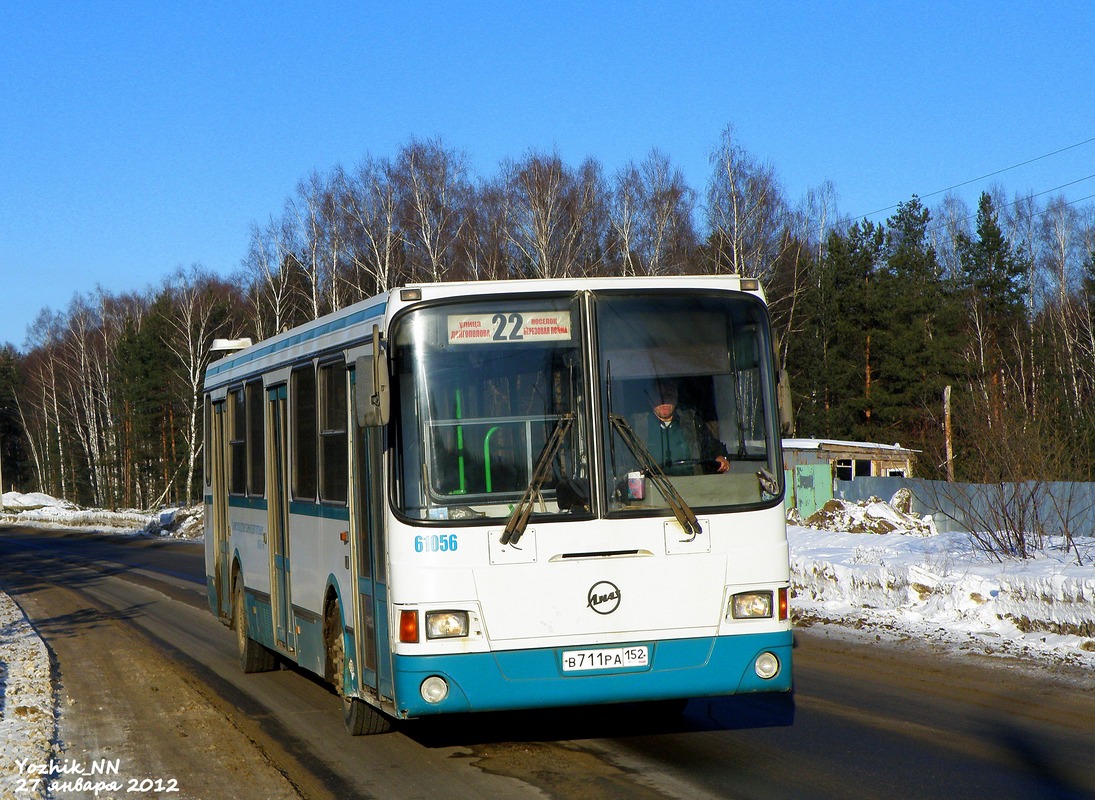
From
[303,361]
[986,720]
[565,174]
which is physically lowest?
[986,720]

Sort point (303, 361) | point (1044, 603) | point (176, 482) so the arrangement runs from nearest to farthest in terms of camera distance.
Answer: point (303, 361) → point (1044, 603) → point (176, 482)

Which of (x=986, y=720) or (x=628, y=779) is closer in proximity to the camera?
(x=628, y=779)

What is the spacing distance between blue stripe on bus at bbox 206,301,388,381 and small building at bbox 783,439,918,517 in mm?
21776

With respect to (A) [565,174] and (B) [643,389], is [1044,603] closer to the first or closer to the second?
(B) [643,389]

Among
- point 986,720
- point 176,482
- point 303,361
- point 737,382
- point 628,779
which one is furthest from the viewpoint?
point 176,482

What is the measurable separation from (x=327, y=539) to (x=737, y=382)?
3.22 metres

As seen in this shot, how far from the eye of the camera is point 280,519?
35.4ft

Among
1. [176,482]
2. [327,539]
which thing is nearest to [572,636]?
[327,539]

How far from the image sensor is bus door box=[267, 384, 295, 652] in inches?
416

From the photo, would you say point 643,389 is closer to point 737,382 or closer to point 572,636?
point 737,382

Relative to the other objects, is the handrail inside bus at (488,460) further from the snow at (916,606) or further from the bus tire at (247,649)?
the bus tire at (247,649)

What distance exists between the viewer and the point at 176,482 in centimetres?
7431

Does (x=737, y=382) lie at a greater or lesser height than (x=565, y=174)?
lesser

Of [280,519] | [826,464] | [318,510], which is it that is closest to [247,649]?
[280,519]
